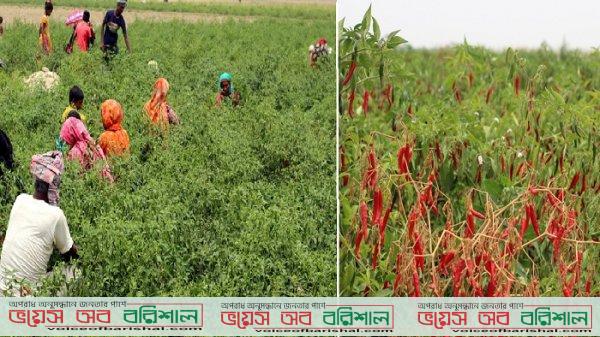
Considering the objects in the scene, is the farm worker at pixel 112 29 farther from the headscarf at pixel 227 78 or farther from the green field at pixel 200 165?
the headscarf at pixel 227 78

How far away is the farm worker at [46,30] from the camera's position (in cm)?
500

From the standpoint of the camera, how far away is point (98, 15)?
5.11 m

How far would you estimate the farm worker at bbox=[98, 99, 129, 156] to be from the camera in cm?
498

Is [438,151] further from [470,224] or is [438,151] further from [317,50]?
[317,50]

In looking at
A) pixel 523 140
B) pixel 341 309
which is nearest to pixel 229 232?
pixel 341 309

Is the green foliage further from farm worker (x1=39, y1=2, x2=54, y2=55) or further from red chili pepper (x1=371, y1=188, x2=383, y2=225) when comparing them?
red chili pepper (x1=371, y1=188, x2=383, y2=225)

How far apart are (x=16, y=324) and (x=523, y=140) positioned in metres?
2.50

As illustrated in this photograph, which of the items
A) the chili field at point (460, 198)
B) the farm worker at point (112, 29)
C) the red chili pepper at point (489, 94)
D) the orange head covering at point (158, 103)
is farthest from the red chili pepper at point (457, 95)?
the farm worker at point (112, 29)

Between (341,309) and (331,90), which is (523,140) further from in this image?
(341,309)

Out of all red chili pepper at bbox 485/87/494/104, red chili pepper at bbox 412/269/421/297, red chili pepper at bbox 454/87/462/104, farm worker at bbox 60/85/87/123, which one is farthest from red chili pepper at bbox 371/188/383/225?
red chili pepper at bbox 485/87/494/104

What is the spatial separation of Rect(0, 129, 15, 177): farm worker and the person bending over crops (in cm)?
96

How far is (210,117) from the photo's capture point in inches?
205

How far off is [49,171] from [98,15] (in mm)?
841

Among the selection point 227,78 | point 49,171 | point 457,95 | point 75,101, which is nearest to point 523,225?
point 227,78
